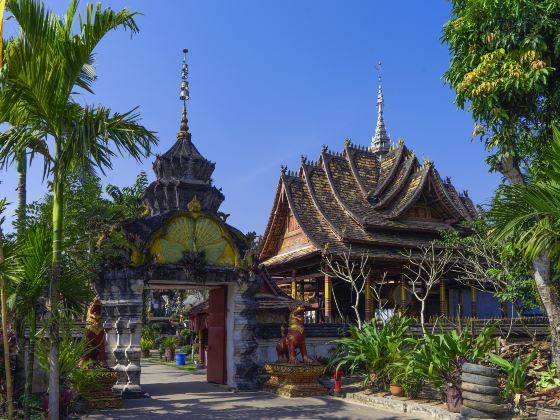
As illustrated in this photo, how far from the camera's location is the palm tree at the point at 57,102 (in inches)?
297

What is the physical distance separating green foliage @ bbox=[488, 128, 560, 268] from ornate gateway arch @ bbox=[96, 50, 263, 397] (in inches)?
255

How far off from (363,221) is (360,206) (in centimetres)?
184

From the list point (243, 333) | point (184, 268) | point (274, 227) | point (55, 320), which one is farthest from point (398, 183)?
point (55, 320)

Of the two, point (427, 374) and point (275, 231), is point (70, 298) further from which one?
point (275, 231)

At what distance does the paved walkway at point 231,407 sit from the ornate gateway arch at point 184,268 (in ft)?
3.06

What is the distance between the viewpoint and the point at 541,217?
10438 mm

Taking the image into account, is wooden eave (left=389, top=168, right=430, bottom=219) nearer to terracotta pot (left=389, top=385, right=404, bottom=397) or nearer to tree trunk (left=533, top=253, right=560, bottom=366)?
terracotta pot (left=389, top=385, right=404, bottom=397)

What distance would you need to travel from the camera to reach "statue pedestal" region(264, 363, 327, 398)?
12.9m

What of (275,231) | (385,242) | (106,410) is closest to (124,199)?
(275,231)

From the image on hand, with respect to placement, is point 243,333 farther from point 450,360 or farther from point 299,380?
point 450,360

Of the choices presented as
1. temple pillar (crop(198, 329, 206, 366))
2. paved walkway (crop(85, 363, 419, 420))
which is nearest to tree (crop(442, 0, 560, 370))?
paved walkway (crop(85, 363, 419, 420))

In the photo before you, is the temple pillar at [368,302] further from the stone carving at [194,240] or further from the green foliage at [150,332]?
the green foliage at [150,332]

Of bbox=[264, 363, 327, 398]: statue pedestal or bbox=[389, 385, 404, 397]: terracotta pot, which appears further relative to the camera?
bbox=[264, 363, 327, 398]: statue pedestal

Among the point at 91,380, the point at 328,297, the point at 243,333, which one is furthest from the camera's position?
the point at 328,297
